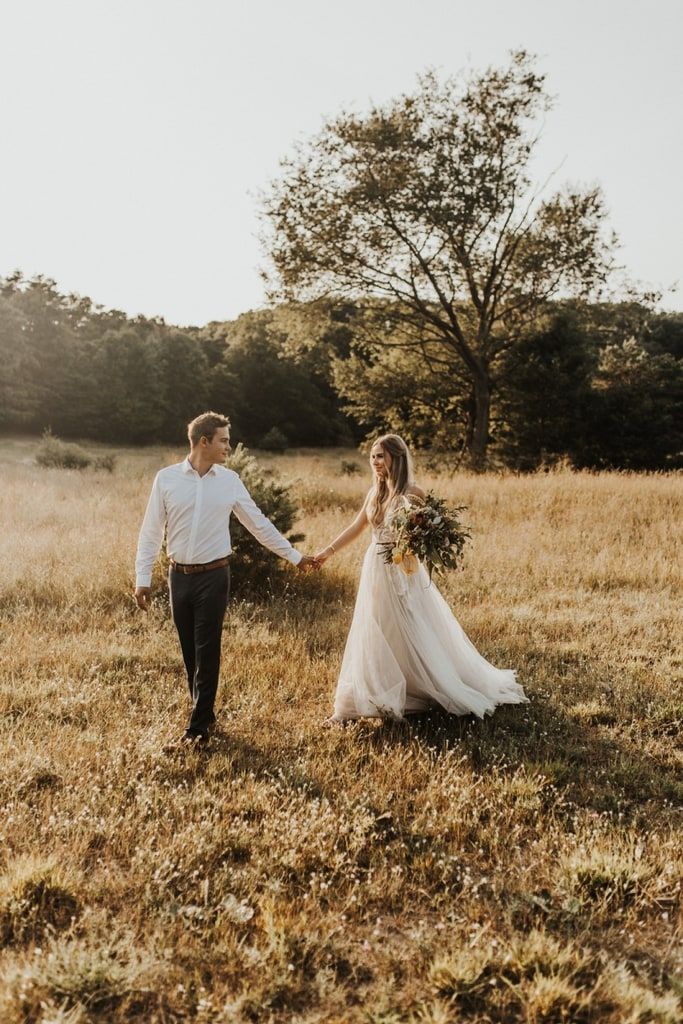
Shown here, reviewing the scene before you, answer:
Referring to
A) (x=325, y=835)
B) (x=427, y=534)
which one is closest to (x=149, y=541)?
(x=427, y=534)

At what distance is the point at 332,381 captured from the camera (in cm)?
4466

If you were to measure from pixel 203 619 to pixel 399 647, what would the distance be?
5.73ft

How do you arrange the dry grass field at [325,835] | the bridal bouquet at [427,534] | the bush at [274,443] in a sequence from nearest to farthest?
the dry grass field at [325,835] → the bridal bouquet at [427,534] → the bush at [274,443]

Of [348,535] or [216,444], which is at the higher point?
[216,444]

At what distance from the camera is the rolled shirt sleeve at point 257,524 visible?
563 centimetres

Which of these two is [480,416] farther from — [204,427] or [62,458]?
[204,427]

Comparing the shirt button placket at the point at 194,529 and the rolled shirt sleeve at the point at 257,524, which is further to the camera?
the rolled shirt sleeve at the point at 257,524

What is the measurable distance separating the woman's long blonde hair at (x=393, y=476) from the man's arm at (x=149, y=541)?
1.92 metres

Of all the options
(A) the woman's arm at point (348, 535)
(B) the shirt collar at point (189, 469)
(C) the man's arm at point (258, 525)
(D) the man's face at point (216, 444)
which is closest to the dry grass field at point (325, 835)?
(A) the woman's arm at point (348, 535)

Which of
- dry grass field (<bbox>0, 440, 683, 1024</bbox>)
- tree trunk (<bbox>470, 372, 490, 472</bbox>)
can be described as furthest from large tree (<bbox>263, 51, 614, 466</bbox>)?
dry grass field (<bbox>0, 440, 683, 1024</bbox>)

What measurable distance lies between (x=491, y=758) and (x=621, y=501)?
9.99m

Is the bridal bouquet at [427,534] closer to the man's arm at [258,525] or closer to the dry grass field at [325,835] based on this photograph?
the man's arm at [258,525]

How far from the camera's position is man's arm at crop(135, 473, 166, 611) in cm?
527

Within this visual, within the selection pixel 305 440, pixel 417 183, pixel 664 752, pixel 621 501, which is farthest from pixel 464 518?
pixel 305 440
